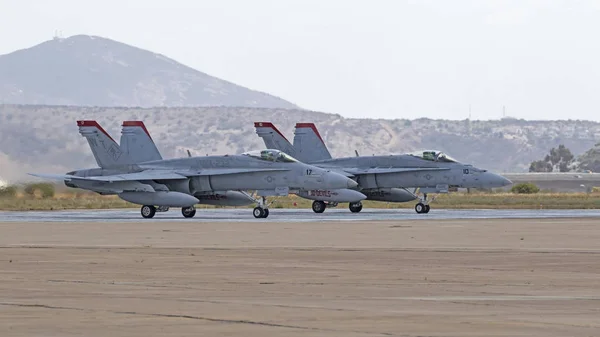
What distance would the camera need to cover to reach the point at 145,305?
16.6 meters

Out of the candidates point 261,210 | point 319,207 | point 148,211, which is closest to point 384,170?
point 319,207

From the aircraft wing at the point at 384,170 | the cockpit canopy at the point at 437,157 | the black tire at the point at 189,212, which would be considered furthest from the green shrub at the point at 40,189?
the cockpit canopy at the point at 437,157

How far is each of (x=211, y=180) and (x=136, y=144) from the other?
452cm

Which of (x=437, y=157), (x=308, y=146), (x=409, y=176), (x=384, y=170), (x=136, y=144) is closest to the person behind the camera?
(x=136, y=144)

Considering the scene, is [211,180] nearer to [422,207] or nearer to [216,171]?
[216,171]

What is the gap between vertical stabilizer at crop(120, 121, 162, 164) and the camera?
52.7 metres

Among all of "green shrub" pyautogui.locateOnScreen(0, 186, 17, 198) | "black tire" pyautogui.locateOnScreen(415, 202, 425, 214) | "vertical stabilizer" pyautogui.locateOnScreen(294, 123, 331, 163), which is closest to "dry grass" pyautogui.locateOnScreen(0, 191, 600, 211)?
"green shrub" pyautogui.locateOnScreen(0, 186, 17, 198)

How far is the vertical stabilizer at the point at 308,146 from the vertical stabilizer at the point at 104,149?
32.0 ft

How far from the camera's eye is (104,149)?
172 ft

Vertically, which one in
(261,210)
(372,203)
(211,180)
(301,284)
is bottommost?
(372,203)

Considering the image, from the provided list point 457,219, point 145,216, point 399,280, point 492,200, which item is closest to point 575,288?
point 399,280

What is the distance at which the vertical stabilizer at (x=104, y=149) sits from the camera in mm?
52062

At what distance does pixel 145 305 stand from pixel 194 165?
34.2 m

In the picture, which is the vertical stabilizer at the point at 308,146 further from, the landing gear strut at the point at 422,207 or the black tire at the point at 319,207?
the landing gear strut at the point at 422,207
